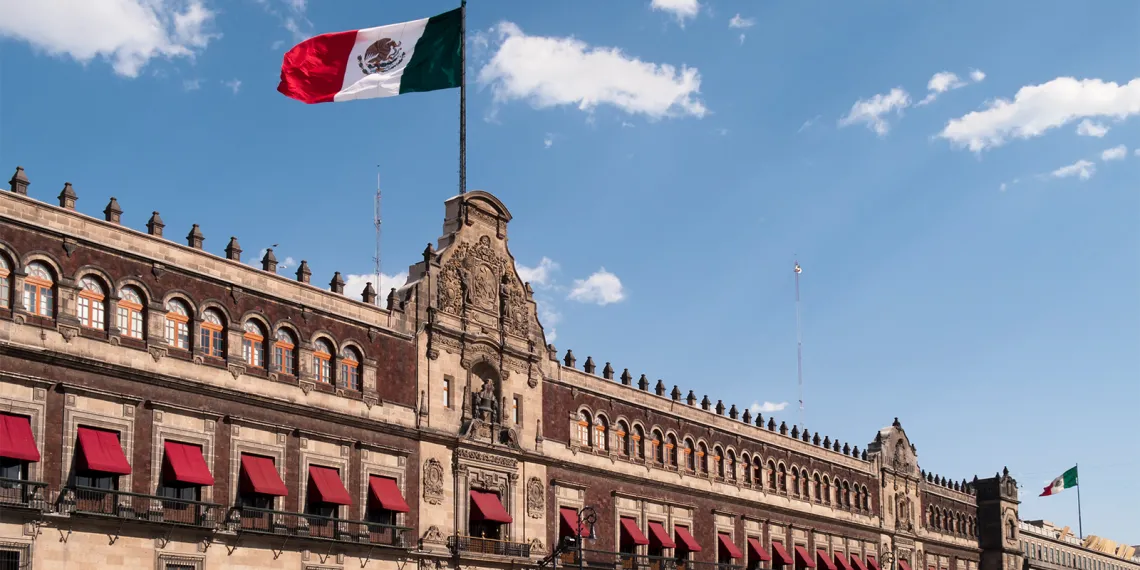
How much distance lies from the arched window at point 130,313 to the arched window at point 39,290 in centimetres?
236

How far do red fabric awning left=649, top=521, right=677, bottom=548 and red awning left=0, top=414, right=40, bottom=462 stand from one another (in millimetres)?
35629

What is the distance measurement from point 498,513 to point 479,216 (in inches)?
521

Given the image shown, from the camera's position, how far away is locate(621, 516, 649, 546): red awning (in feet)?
213

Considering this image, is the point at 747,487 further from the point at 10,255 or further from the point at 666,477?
the point at 10,255

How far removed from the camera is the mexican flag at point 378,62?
167 feet

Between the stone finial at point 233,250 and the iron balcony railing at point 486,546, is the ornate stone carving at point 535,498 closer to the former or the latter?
the iron balcony railing at point 486,546

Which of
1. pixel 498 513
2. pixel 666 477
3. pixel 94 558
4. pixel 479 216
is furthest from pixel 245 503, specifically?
pixel 666 477

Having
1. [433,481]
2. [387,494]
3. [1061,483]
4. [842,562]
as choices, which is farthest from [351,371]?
[1061,483]

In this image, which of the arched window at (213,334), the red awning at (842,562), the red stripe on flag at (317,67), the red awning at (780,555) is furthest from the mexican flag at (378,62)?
the red awning at (842,562)

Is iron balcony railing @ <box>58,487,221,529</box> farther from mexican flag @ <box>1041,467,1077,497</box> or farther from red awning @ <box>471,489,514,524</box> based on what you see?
mexican flag @ <box>1041,467,1077,497</box>

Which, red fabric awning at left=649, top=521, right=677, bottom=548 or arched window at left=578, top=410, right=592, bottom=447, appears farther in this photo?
red fabric awning at left=649, top=521, right=677, bottom=548

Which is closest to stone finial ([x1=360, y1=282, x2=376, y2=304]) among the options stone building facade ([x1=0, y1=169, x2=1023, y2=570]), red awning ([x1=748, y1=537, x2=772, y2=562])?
stone building facade ([x1=0, y1=169, x2=1023, y2=570])

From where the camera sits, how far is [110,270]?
139 ft

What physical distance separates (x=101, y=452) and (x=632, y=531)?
3115cm
